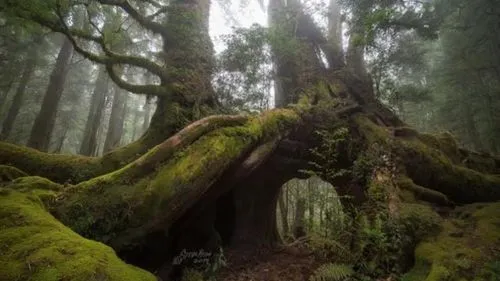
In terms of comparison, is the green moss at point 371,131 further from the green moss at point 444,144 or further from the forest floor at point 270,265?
the forest floor at point 270,265

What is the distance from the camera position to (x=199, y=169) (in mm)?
5539

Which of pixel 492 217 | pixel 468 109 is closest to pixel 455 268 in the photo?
pixel 492 217

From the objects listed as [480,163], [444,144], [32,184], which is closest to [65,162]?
[32,184]

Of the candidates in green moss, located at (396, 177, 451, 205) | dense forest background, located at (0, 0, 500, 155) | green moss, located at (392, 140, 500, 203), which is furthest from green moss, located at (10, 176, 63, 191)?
green moss, located at (392, 140, 500, 203)

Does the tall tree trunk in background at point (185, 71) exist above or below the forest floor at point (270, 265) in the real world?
above

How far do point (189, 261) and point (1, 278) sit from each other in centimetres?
401

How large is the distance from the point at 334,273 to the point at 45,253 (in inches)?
146

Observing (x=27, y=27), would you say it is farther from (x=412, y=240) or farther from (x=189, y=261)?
(x=412, y=240)

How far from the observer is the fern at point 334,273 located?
192 inches

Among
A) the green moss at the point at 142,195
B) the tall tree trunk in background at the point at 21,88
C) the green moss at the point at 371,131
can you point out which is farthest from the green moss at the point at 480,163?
the tall tree trunk in background at the point at 21,88

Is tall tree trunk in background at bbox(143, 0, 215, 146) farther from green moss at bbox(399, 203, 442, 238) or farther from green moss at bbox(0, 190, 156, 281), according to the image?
→ green moss at bbox(399, 203, 442, 238)

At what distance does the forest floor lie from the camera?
6426 millimetres

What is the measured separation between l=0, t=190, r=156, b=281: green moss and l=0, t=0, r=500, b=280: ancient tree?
2cm

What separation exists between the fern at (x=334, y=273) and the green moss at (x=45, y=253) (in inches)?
97.4
